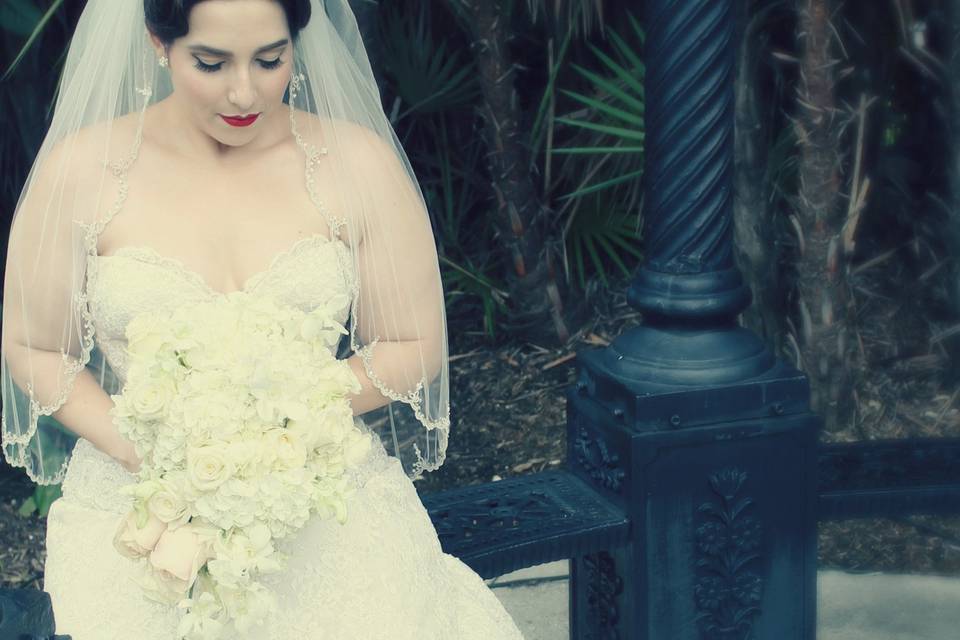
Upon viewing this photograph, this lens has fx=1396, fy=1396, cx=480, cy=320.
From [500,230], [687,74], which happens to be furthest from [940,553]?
[687,74]

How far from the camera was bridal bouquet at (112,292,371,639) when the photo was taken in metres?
2.04

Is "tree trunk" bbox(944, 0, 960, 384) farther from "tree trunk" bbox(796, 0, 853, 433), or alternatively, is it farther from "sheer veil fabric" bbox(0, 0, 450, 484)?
"sheer veil fabric" bbox(0, 0, 450, 484)

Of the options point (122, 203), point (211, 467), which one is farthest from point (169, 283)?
point (211, 467)

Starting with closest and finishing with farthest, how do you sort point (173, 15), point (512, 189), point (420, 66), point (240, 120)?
point (173, 15) < point (240, 120) < point (512, 189) < point (420, 66)

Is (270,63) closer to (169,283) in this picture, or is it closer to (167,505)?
(169,283)

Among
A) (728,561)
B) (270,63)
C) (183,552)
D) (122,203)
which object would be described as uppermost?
(270,63)

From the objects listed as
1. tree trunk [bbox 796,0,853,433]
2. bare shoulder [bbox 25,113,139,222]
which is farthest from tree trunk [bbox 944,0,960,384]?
bare shoulder [bbox 25,113,139,222]

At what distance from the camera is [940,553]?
4.57 metres

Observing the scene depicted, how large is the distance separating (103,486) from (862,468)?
6.10ft

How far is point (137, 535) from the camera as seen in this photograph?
209cm

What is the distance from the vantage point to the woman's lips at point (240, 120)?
2.52 meters

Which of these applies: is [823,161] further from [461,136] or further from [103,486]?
[103,486]

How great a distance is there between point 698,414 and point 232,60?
122 cm

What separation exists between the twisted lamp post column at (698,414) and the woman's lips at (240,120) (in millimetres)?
878
